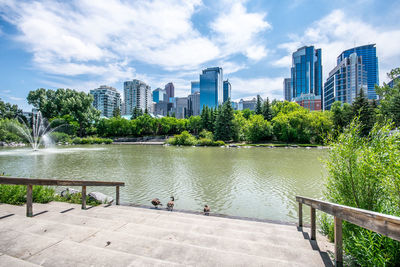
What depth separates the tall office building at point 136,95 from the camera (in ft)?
578

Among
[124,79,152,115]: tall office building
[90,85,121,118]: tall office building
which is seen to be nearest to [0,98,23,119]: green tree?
[90,85,121,118]: tall office building

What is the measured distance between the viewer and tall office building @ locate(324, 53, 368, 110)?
126562 mm

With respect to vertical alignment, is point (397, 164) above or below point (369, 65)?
below

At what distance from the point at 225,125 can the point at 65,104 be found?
4907cm

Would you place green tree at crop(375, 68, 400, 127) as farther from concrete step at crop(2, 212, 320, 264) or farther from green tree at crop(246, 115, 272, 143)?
concrete step at crop(2, 212, 320, 264)

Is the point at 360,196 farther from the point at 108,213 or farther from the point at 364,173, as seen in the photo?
the point at 108,213

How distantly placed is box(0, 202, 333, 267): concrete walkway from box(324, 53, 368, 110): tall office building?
153m

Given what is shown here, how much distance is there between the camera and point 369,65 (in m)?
168

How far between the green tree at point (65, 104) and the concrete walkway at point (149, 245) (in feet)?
228

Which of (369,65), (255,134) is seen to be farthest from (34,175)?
(369,65)

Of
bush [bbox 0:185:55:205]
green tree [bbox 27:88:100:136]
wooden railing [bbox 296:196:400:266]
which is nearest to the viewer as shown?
wooden railing [bbox 296:196:400:266]

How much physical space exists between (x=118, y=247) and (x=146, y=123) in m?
68.1

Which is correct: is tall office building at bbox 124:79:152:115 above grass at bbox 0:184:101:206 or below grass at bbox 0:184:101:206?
above

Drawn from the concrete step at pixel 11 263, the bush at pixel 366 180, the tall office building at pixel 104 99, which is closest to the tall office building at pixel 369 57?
the tall office building at pixel 104 99
